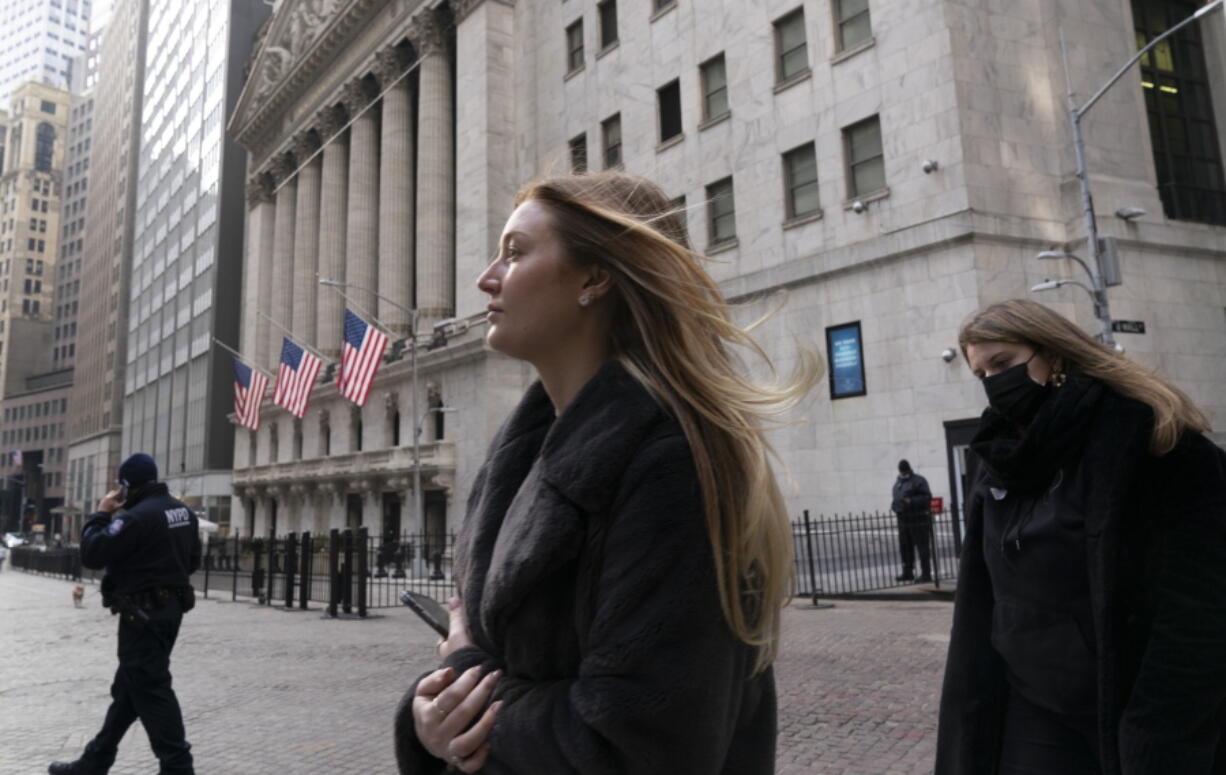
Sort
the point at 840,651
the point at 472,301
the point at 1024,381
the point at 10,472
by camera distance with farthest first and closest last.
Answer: the point at 10,472 → the point at 472,301 → the point at 840,651 → the point at 1024,381

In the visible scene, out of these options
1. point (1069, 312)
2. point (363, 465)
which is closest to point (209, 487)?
point (363, 465)

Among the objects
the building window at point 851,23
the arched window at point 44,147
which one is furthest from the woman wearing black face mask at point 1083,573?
the arched window at point 44,147

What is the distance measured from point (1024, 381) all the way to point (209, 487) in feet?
232

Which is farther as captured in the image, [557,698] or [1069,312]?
[1069,312]

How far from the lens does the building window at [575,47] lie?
111 feet

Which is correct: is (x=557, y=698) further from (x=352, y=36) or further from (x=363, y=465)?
(x=352, y=36)

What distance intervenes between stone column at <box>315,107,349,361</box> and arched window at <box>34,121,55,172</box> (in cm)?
10957

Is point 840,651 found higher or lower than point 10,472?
lower

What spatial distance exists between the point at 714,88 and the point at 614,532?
2826cm

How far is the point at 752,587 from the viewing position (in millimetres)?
1629

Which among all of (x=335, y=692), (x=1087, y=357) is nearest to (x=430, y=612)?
(x=1087, y=357)

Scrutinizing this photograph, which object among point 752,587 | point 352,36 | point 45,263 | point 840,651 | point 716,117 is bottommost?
point 840,651

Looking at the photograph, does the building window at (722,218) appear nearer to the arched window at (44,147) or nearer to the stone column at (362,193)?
the stone column at (362,193)

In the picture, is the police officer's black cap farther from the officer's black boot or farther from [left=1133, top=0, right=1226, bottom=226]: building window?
[left=1133, top=0, right=1226, bottom=226]: building window
